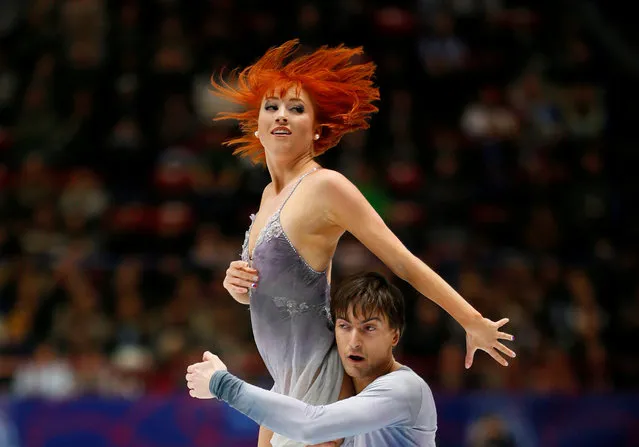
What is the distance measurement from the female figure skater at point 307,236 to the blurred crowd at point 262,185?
3415 mm

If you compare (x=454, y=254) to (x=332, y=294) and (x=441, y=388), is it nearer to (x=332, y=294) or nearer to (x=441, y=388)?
(x=441, y=388)

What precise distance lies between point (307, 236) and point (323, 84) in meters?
0.56

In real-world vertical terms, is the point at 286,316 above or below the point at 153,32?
below

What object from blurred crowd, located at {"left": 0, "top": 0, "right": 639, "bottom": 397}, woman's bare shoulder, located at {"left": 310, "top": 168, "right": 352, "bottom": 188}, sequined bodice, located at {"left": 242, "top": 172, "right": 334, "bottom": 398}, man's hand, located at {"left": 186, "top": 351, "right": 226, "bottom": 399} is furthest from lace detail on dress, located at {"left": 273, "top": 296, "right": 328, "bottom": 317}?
blurred crowd, located at {"left": 0, "top": 0, "right": 639, "bottom": 397}

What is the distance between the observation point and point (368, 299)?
10.9 feet

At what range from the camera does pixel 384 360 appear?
11.1 ft

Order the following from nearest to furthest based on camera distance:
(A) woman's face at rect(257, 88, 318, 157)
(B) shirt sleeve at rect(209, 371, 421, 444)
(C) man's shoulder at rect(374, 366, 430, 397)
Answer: (B) shirt sleeve at rect(209, 371, 421, 444) < (C) man's shoulder at rect(374, 366, 430, 397) < (A) woman's face at rect(257, 88, 318, 157)

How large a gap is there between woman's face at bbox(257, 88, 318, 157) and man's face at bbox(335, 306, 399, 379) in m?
0.62

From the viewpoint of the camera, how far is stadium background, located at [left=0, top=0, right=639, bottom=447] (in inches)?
268

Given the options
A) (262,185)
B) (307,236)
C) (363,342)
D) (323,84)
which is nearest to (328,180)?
(307,236)

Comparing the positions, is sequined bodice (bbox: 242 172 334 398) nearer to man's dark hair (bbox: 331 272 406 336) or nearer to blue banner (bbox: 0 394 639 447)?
man's dark hair (bbox: 331 272 406 336)

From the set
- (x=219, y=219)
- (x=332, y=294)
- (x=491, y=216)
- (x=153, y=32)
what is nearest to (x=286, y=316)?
(x=332, y=294)

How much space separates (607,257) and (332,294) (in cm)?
513

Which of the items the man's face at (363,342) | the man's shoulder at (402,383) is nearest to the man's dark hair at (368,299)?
the man's face at (363,342)
